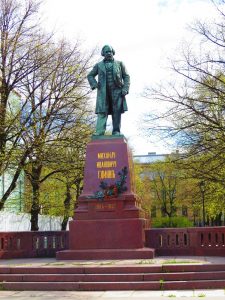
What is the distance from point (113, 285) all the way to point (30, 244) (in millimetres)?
6797

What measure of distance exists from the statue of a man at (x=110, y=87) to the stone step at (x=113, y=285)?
634 centimetres

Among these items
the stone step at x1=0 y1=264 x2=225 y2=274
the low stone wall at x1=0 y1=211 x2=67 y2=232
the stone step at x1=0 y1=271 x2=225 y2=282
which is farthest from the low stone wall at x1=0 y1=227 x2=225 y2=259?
the low stone wall at x1=0 y1=211 x2=67 y2=232

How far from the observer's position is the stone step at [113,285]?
11.0 m

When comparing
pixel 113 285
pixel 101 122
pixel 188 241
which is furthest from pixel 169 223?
pixel 113 285

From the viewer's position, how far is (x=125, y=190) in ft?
50.6

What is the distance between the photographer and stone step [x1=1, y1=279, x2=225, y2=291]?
11.0m

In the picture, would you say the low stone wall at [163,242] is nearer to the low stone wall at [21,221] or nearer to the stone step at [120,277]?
the stone step at [120,277]

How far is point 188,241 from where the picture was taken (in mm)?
16375

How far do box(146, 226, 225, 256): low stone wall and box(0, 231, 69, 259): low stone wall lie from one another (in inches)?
130

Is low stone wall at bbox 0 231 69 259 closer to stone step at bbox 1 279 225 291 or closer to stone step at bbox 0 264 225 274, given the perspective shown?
stone step at bbox 0 264 225 274

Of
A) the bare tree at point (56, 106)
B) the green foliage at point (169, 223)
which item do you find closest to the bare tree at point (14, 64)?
the bare tree at point (56, 106)

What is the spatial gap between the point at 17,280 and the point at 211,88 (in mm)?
10777

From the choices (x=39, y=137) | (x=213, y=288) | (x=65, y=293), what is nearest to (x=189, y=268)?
(x=213, y=288)

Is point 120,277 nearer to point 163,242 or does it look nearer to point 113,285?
point 113,285
